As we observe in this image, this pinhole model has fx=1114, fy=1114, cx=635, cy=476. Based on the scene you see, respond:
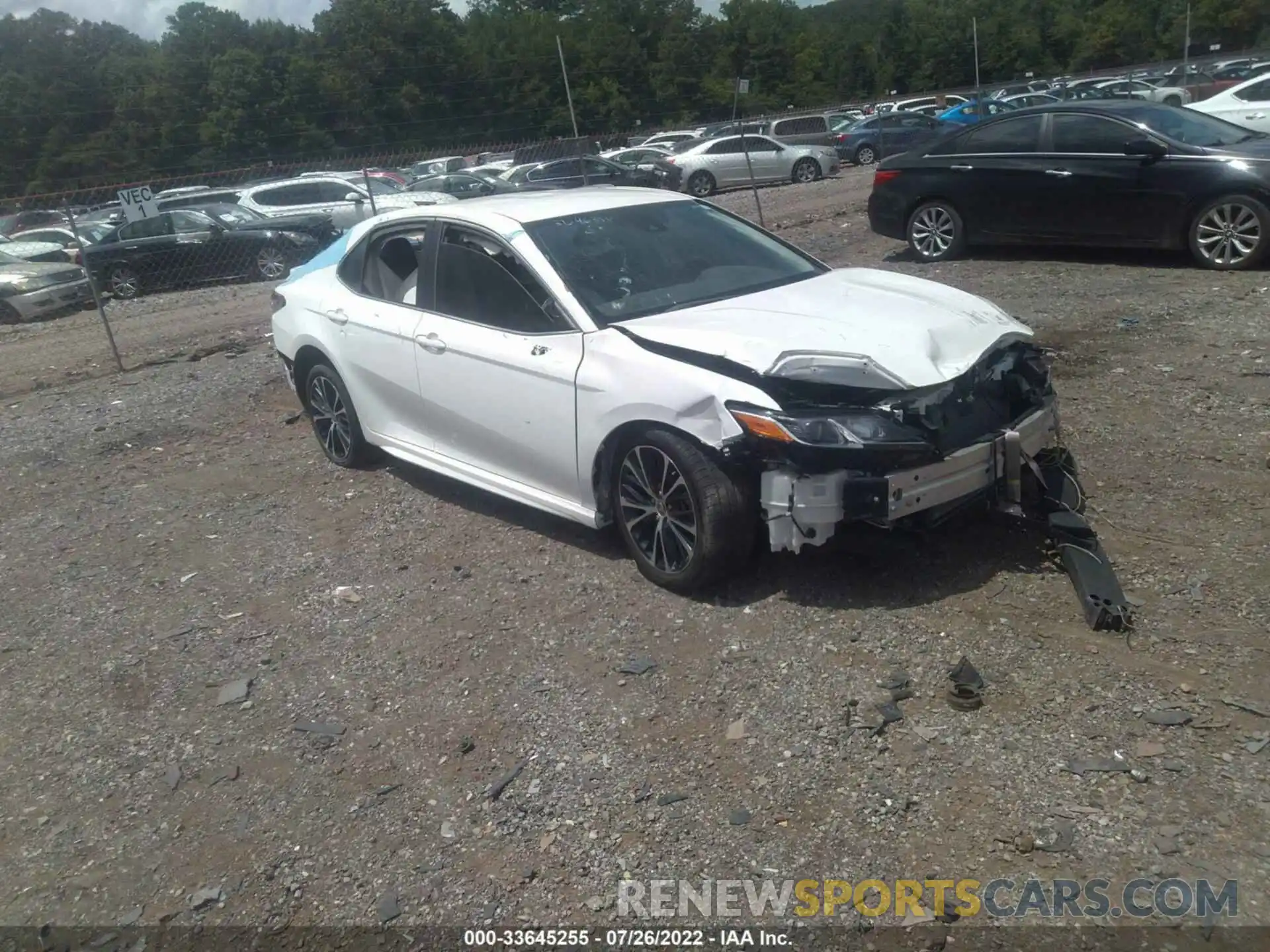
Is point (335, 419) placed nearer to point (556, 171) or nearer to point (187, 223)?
point (187, 223)

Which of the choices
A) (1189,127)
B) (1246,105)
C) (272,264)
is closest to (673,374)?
(1189,127)

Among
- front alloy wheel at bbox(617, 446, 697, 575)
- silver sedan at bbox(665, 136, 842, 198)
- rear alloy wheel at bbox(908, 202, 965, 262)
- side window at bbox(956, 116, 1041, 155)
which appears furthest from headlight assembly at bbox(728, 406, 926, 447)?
silver sedan at bbox(665, 136, 842, 198)

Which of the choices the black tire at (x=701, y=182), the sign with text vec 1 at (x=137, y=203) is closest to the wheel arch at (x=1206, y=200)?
the sign with text vec 1 at (x=137, y=203)

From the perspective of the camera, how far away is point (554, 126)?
56188 millimetres

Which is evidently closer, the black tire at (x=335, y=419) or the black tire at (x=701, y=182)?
the black tire at (x=335, y=419)

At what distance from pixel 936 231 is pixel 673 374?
7.68 metres

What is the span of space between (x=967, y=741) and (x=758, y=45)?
2865 inches

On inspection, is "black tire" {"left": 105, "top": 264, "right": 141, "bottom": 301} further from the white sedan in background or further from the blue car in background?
the blue car in background

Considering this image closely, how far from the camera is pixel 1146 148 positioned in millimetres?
9766

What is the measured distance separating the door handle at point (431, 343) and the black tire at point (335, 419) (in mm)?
1036

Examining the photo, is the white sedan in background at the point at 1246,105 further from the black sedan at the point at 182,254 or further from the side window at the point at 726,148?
the black sedan at the point at 182,254

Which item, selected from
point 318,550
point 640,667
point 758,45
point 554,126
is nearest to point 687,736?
point 640,667

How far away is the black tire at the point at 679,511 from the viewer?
179 inches

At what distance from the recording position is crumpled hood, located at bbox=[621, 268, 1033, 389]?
14.5 ft
